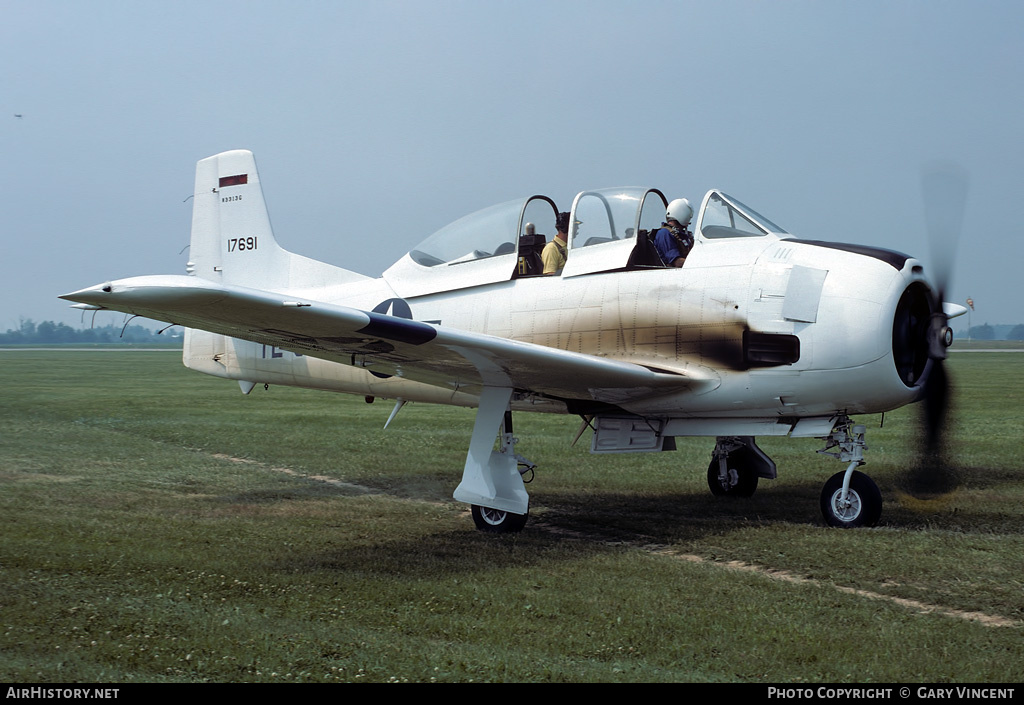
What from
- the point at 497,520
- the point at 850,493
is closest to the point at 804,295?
the point at 850,493

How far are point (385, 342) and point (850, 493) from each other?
→ 432cm

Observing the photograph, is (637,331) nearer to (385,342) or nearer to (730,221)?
(730,221)

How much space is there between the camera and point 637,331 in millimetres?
8766

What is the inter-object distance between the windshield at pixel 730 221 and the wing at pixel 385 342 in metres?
1.49

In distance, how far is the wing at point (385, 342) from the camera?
6.14 meters

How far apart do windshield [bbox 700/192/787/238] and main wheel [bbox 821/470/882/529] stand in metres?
2.41

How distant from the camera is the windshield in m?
8.80

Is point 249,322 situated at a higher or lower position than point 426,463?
higher

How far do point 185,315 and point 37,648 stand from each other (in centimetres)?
266

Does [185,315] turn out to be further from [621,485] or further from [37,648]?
[621,485]

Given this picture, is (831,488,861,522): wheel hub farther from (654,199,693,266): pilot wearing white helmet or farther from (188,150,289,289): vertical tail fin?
(188,150,289,289): vertical tail fin

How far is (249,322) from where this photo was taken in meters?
7.13

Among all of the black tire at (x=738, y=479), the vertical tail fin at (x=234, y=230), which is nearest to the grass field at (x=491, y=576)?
the black tire at (x=738, y=479)
